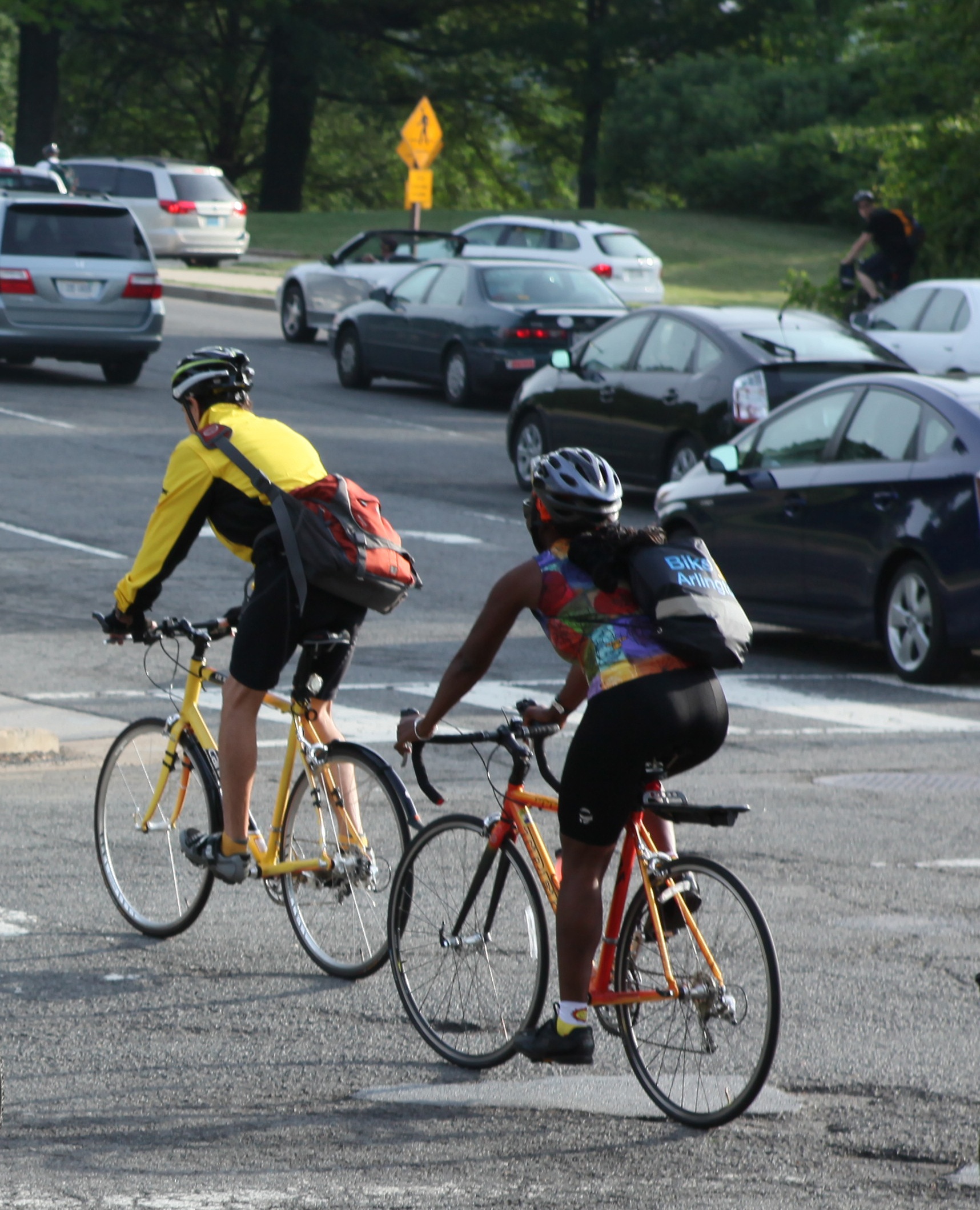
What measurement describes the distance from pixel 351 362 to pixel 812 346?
9.26m

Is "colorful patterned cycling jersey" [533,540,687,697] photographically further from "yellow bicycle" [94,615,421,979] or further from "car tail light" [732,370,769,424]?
"car tail light" [732,370,769,424]

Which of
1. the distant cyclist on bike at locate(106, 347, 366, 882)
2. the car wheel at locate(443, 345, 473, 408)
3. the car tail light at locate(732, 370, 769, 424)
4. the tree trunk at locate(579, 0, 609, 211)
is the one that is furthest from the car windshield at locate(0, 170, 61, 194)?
the tree trunk at locate(579, 0, 609, 211)

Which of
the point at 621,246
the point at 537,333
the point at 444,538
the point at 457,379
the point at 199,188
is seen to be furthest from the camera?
the point at 199,188

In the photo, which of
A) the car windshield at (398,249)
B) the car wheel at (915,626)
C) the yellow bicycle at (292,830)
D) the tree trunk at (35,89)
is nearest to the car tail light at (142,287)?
the car windshield at (398,249)

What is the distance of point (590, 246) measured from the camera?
111 ft

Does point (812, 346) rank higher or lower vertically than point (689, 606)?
lower

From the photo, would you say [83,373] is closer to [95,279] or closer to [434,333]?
[95,279]

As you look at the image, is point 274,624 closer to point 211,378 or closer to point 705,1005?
point 211,378

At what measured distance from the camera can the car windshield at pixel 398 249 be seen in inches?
1211

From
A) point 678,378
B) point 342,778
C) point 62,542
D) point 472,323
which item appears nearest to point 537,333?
point 472,323

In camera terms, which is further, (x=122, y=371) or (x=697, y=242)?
(x=697, y=242)

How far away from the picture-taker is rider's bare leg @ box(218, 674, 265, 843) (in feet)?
21.4

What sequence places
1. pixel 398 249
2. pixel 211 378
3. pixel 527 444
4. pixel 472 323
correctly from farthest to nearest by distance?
pixel 398 249, pixel 472 323, pixel 527 444, pixel 211 378

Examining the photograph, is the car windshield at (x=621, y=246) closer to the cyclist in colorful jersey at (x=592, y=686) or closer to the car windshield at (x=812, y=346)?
the car windshield at (x=812, y=346)
